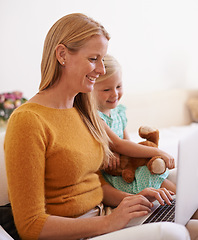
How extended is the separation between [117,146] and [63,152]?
416 millimetres

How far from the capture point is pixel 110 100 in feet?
4.98

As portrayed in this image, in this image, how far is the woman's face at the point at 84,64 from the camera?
3.67 feet

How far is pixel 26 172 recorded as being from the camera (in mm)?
983

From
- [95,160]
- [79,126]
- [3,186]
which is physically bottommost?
[3,186]

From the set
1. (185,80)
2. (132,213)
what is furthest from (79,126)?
(185,80)

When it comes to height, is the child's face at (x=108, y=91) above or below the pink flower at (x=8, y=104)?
above

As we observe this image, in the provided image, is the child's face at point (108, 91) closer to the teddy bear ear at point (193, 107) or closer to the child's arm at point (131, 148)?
the child's arm at point (131, 148)

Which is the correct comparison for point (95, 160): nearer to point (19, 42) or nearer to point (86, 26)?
point (86, 26)

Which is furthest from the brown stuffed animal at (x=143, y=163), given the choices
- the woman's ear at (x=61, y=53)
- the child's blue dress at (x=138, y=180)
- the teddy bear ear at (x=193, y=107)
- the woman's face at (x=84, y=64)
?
the teddy bear ear at (x=193, y=107)

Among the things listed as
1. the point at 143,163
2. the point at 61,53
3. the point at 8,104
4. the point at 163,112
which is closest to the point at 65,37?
the point at 61,53

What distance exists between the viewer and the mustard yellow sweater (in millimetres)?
986

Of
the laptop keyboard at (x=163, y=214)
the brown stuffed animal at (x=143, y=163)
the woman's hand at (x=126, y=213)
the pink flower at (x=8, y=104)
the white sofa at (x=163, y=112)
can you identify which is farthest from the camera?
the white sofa at (x=163, y=112)

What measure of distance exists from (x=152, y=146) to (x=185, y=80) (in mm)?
2981

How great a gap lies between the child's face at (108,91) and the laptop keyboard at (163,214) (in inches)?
19.6
